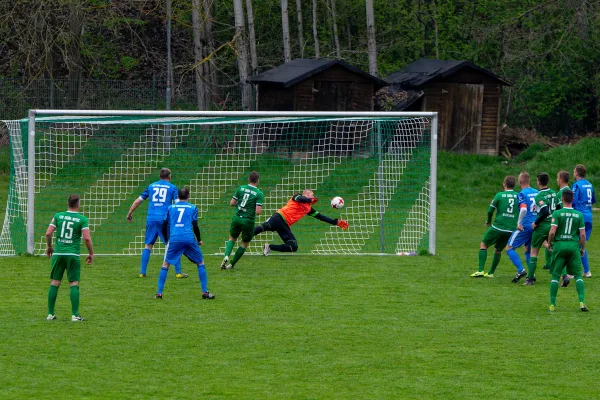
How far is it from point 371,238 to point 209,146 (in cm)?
600

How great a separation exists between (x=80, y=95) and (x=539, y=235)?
824 inches

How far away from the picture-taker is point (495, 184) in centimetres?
3011

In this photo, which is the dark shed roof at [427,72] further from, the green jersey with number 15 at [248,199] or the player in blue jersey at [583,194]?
the green jersey with number 15 at [248,199]

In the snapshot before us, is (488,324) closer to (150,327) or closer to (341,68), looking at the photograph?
(150,327)

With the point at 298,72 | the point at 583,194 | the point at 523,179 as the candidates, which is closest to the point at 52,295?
the point at 523,179

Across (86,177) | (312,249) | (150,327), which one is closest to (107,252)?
(312,249)

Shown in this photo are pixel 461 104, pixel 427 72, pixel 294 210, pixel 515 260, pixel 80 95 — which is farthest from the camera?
pixel 427 72

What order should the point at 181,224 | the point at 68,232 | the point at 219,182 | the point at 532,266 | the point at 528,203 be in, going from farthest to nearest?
the point at 219,182, the point at 528,203, the point at 532,266, the point at 181,224, the point at 68,232

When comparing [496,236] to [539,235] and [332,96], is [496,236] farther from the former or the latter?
[332,96]

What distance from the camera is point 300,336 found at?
11.7m

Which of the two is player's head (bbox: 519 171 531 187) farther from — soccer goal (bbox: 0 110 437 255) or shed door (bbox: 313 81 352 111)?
shed door (bbox: 313 81 352 111)

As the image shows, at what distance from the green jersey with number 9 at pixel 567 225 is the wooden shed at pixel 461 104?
66.8ft

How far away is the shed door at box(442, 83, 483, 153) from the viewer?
A: 109 feet

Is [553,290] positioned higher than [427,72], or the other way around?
[427,72]
